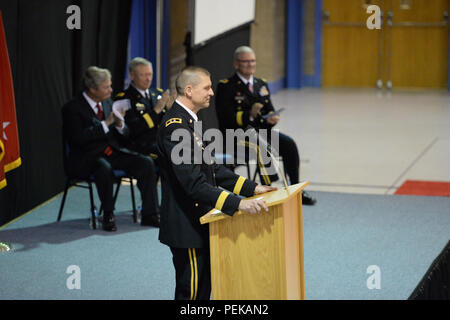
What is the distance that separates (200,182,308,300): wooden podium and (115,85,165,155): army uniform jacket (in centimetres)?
284

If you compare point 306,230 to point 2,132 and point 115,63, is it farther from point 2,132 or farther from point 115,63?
point 115,63

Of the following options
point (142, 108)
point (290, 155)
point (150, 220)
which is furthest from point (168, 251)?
point (290, 155)

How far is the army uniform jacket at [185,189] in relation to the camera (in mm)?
3330

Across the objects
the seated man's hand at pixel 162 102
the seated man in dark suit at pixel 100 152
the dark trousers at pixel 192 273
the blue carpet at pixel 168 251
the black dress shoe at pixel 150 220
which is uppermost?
the seated man's hand at pixel 162 102

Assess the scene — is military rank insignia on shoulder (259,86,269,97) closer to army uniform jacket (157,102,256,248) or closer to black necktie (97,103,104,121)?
black necktie (97,103,104,121)

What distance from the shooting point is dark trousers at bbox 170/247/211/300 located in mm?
3504

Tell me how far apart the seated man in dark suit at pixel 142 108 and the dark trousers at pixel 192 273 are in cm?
258

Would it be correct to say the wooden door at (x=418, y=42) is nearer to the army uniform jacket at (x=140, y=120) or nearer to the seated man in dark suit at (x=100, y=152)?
the army uniform jacket at (x=140, y=120)

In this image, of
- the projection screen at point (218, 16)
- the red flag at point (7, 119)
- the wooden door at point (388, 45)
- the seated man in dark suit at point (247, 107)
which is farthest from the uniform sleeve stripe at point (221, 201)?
the wooden door at point (388, 45)

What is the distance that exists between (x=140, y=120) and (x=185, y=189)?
9.19ft

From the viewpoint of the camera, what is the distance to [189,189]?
10.9 ft

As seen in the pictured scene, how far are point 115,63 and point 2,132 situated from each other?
230 centimetres

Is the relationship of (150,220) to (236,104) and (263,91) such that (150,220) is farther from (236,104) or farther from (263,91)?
(263,91)

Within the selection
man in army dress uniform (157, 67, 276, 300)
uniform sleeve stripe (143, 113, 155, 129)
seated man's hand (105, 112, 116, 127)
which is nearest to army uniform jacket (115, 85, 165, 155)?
uniform sleeve stripe (143, 113, 155, 129)
